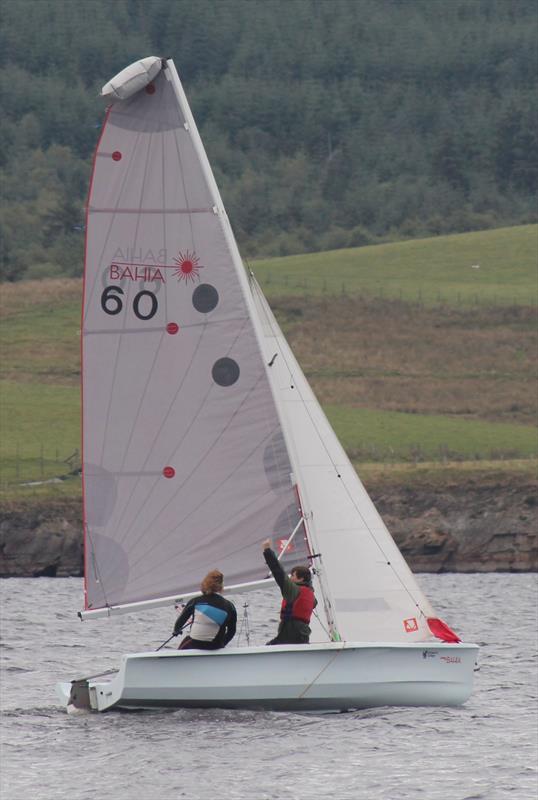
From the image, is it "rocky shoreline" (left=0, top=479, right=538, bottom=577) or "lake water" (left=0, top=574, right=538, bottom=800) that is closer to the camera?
"lake water" (left=0, top=574, right=538, bottom=800)

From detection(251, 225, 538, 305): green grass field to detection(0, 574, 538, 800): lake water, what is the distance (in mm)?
81246

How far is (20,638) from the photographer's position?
40.6 m

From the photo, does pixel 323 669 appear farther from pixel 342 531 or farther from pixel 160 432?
pixel 160 432

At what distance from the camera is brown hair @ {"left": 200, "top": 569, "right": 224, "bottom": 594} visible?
25.9m

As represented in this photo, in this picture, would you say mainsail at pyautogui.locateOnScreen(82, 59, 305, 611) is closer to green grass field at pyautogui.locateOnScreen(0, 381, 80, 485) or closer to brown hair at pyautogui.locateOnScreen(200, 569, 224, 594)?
brown hair at pyautogui.locateOnScreen(200, 569, 224, 594)

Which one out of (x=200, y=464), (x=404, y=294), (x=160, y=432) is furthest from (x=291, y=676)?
(x=404, y=294)

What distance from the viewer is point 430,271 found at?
410 ft

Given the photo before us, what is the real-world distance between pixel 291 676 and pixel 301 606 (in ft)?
3.10

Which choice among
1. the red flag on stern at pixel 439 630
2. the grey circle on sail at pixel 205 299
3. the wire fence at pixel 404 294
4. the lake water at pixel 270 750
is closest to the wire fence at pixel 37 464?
the wire fence at pixel 404 294

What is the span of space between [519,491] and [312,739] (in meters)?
46.4

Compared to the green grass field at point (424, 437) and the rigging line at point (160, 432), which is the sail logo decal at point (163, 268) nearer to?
the rigging line at point (160, 432)

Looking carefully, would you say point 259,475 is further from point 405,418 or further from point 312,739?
point 405,418

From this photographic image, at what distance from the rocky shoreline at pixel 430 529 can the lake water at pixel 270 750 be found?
1231 inches

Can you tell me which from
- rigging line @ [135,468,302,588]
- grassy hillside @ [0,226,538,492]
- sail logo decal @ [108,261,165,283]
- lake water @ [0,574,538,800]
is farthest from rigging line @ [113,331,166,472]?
grassy hillside @ [0,226,538,492]
